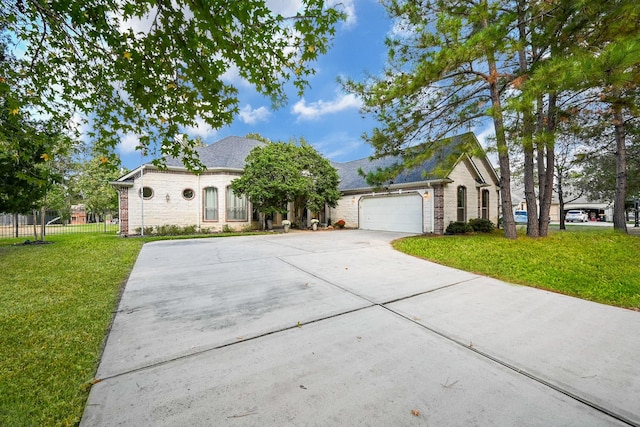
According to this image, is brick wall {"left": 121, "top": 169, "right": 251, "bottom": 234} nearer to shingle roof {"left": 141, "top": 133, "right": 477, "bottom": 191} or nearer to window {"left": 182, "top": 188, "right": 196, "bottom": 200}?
window {"left": 182, "top": 188, "right": 196, "bottom": 200}

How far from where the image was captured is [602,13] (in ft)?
19.5

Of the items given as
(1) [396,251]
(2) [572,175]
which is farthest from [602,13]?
(2) [572,175]

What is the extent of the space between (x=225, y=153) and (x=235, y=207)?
4.02m

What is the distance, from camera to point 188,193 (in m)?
15.4

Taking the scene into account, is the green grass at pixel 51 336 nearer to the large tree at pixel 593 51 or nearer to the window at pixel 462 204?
the large tree at pixel 593 51

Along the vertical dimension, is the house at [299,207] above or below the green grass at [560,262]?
above

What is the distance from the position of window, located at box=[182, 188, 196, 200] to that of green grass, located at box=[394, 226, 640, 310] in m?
12.4

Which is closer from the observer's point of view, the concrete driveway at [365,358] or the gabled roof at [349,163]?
the concrete driveway at [365,358]

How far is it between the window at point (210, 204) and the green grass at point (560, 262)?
11.6 m

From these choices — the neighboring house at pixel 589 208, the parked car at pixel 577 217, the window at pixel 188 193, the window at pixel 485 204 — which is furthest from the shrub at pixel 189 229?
the parked car at pixel 577 217

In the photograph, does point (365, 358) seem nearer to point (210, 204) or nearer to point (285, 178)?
point (285, 178)

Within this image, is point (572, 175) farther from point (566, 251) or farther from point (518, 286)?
point (518, 286)

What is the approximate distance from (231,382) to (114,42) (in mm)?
4088

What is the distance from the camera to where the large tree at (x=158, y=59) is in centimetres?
305
